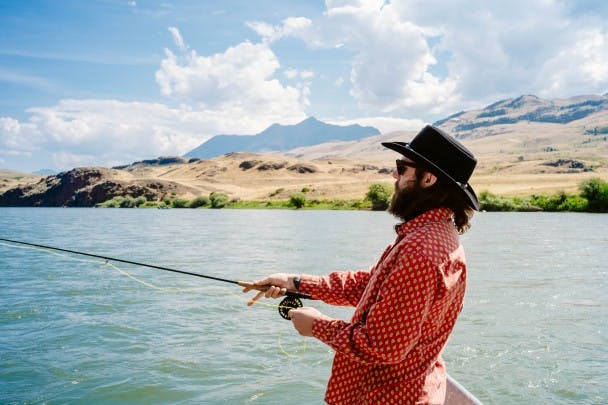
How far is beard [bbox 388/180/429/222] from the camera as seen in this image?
280cm

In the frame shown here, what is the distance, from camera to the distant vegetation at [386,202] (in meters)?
62.4

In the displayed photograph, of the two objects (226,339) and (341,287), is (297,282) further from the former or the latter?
(226,339)

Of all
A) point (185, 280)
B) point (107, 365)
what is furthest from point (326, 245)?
point (107, 365)

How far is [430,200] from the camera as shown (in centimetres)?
278

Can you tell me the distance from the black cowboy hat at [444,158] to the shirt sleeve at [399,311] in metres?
0.55

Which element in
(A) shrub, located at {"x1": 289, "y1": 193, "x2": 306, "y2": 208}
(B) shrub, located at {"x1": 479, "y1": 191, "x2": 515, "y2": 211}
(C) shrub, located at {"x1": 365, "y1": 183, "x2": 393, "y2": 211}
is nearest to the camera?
(B) shrub, located at {"x1": 479, "y1": 191, "x2": 515, "y2": 211}

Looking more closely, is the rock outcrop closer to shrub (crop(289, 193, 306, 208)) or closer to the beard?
shrub (crop(289, 193, 306, 208))

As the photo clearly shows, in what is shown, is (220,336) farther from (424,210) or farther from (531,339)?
(424,210)

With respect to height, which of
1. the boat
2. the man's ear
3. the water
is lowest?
the water

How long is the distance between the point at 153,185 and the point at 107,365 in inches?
5294

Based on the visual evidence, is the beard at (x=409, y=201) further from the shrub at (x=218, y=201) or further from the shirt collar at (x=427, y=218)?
the shrub at (x=218, y=201)

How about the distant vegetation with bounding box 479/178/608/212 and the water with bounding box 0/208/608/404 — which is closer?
the water with bounding box 0/208/608/404

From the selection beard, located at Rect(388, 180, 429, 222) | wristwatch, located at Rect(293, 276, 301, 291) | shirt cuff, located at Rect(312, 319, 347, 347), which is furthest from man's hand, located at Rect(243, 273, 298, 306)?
beard, located at Rect(388, 180, 429, 222)

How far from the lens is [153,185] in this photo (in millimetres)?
138250
